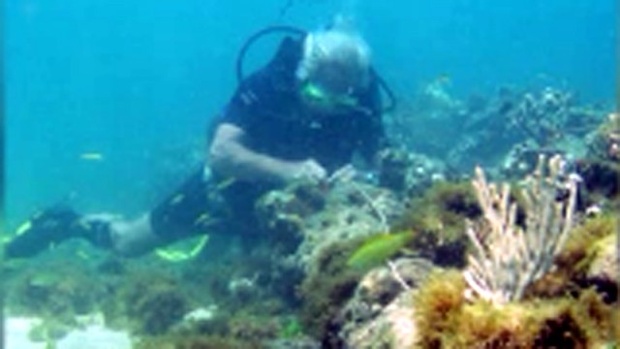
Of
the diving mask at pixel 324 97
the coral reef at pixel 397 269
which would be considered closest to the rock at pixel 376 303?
the coral reef at pixel 397 269

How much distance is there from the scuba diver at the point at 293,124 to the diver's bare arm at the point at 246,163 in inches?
0.5

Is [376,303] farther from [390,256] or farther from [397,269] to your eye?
[390,256]

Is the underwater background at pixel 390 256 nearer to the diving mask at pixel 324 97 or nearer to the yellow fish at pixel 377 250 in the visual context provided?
the yellow fish at pixel 377 250

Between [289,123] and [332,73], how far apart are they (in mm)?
1149

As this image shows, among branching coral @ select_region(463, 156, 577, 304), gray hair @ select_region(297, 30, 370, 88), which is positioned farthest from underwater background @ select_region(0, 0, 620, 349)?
gray hair @ select_region(297, 30, 370, 88)

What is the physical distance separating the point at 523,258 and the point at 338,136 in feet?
21.1

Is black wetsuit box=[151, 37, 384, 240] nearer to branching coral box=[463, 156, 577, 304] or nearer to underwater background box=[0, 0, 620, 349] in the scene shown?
underwater background box=[0, 0, 620, 349]

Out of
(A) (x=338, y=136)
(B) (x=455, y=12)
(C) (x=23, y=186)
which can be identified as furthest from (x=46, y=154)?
(B) (x=455, y=12)

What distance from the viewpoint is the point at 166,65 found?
13188 cm

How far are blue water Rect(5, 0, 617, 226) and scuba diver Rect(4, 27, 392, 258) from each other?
10.4 feet

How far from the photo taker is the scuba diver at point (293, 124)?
9.52 meters

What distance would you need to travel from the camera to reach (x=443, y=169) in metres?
11.2

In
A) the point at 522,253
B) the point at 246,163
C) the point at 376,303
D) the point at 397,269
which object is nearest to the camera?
the point at 522,253

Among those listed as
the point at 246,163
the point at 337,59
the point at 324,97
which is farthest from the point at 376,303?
the point at 246,163
